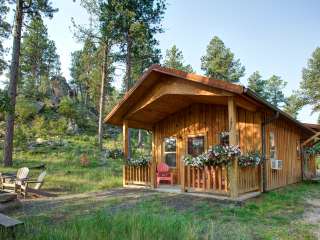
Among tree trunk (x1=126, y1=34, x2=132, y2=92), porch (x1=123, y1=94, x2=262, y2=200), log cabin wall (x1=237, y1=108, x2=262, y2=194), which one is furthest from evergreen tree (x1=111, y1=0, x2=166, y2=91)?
log cabin wall (x1=237, y1=108, x2=262, y2=194)

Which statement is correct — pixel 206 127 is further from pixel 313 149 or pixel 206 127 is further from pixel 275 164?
pixel 313 149

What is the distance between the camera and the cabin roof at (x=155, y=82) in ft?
21.6

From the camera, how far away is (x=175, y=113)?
10578 mm

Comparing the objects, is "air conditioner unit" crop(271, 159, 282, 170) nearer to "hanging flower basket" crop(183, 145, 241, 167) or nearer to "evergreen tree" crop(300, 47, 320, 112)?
"hanging flower basket" crop(183, 145, 241, 167)

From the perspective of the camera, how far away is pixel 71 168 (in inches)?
531

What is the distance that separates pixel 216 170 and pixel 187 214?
A: 1.99 m

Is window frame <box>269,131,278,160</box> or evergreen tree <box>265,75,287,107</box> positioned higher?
evergreen tree <box>265,75,287,107</box>

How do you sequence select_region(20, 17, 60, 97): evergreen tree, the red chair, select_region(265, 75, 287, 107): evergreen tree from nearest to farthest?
the red chair
select_region(20, 17, 60, 97): evergreen tree
select_region(265, 75, 287, 107): evergreen tree

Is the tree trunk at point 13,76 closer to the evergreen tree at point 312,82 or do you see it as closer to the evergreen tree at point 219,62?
the evergreen tree at point 219,62

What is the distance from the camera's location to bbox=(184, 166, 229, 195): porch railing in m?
7.03

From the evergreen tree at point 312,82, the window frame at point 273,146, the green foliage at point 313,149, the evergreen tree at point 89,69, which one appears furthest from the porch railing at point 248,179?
the evergreen tree at point 312,82

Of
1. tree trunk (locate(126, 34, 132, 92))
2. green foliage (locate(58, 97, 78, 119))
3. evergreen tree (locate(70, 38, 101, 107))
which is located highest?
evergreen tree (locate(70, 38, 101, 107))

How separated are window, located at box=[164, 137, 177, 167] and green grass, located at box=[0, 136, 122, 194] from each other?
206 centimetres

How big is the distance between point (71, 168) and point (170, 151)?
18.4 feet
